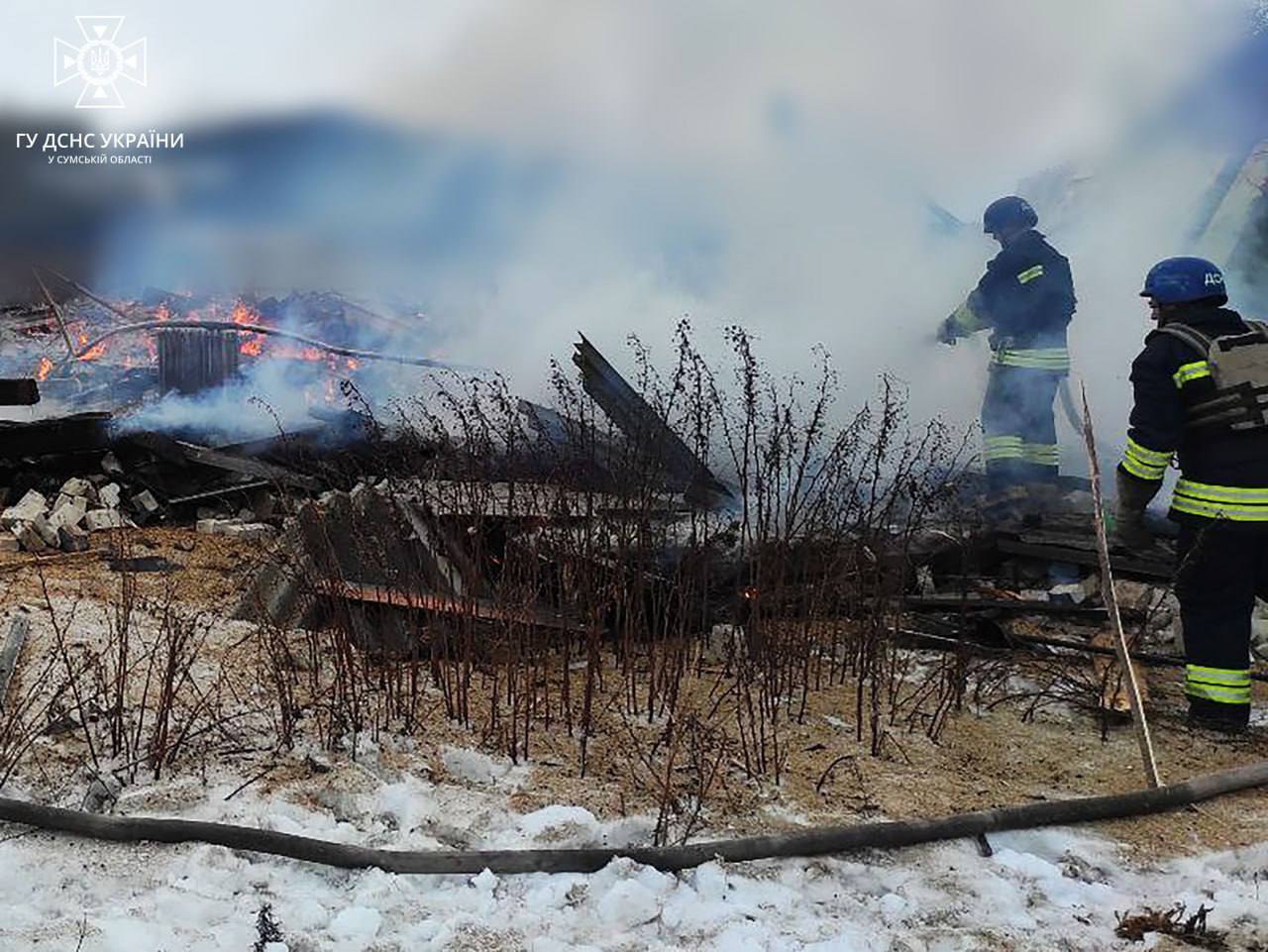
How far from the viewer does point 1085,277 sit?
33.2 feet

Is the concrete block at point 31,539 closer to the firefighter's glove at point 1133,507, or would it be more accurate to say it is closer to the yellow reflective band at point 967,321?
the yellow reflective band at point 967,321

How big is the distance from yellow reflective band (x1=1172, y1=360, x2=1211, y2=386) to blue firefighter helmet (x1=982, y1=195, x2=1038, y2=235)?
3.38 metres

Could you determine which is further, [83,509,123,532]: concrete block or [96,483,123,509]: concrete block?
[96,483,123,509]: concrete block

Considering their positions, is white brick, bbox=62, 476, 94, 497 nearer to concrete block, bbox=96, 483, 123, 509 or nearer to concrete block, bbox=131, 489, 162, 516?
concrete block, bbox=96, 483, 123, 509

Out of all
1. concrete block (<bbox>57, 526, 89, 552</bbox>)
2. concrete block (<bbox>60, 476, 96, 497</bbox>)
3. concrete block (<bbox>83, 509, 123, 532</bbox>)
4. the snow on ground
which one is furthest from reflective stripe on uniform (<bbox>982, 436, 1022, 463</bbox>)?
concrete block (<bbox>60, 476, 96, 497</bbox>)

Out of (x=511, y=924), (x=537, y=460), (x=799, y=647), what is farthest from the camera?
(x=537, y=460)

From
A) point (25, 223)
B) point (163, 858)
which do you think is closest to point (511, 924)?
point (163, 858)

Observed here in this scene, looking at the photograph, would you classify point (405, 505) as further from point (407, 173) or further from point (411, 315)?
point (407, 173)

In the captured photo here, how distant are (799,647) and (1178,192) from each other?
7.38m

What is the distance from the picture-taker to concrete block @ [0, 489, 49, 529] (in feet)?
28.6

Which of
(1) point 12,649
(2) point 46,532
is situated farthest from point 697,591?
(2) point 46,532

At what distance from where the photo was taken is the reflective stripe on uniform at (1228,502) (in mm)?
4473

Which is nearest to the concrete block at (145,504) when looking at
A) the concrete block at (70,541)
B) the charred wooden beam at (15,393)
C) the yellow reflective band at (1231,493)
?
the charred wooden beam at (15,393)

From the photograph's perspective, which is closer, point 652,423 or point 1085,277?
point 652,423
